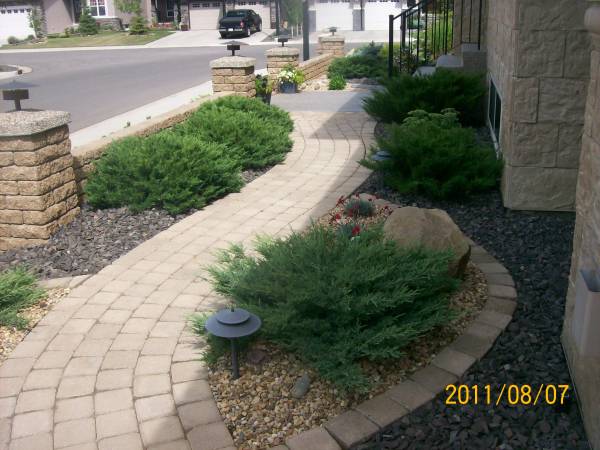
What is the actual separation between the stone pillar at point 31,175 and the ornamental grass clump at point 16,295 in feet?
3.83

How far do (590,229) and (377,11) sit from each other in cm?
4173

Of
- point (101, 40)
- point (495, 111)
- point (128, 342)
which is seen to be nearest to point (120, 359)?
point (128, 342)

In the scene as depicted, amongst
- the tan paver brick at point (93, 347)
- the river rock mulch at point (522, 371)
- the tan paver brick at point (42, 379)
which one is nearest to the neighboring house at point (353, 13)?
the river rock mulch at point (522, 371)

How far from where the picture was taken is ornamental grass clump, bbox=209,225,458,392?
11.5 ft

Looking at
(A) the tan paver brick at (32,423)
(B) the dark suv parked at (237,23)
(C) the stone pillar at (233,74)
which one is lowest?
(A) the tan paver brick at (32,423)

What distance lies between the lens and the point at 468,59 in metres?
9.97

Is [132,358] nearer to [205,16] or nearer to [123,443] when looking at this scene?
[123,443]

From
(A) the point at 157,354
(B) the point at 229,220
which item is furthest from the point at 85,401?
(B) the point at 229,220

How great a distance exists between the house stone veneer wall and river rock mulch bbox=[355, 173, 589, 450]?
41cm

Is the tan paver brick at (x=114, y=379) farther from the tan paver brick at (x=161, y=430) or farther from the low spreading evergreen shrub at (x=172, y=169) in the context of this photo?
the low spreading evergreen shrub at (x=172, y=169)

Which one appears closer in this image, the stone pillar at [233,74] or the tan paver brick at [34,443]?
the tan paver brick at [34,443]

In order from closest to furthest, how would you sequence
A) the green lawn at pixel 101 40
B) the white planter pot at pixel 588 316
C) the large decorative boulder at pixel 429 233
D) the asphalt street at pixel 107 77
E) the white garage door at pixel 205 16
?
the white planter pot at pixel 588 316 < the large decorative boulder at pixel 429 233 < the asphalt street at pixel 107 77 < the green lawn at pixel 101 40 < the white garage door at pixel 205 16

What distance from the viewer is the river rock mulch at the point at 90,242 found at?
5504 mm

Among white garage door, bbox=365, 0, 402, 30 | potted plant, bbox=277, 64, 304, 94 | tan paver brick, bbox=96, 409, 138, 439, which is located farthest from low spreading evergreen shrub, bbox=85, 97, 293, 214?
white garage door, bbox=365, 0, 402, 30
